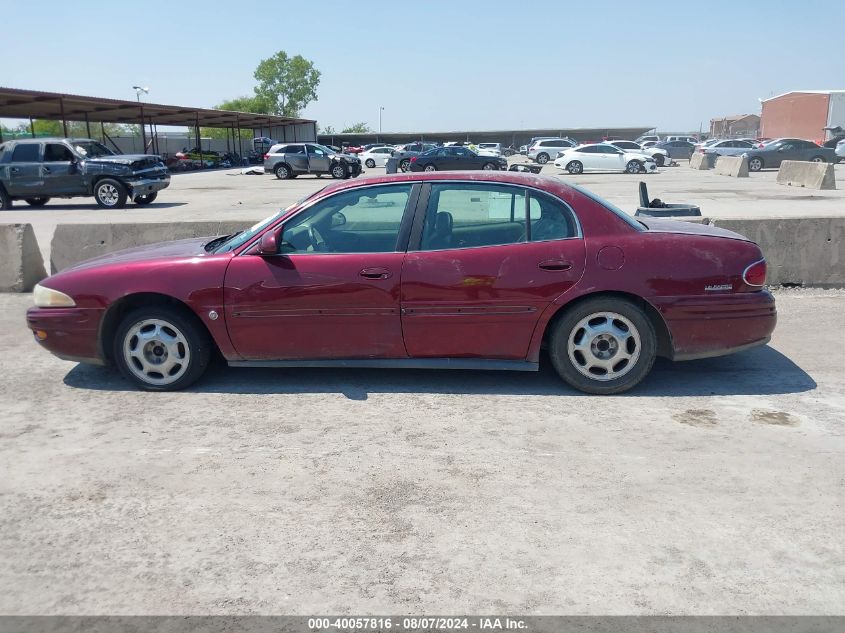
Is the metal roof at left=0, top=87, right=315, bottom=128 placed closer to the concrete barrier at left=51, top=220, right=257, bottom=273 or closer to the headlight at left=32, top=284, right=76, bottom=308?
the concrete barrier at left=51, top=220, right=257, bottom=273

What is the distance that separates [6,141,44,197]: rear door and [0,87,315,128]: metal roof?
748 centimetres

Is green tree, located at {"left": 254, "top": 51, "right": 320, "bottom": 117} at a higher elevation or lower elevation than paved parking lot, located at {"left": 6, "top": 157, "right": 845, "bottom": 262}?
higher

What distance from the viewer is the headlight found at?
199 inches

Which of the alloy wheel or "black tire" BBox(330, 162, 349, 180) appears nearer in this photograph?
the alloy wheel

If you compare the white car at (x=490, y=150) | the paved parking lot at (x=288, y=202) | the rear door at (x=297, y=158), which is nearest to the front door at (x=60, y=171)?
the paved parking lot at (x=288, y=202)

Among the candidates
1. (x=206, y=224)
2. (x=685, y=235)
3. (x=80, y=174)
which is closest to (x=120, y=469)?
(x=685, y=235)

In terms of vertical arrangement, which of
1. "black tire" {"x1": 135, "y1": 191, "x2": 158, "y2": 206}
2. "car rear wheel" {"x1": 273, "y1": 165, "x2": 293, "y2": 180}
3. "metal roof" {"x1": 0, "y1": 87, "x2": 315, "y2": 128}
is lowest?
"black tire" {"x1": 135, "y1": 191, "x2": 158, "y2": 206}

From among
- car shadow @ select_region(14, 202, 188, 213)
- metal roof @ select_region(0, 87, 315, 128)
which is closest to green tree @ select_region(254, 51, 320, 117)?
metal roof @ select_region(0, 87, 315, 128)

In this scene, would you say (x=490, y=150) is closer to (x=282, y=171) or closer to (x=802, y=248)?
(x=282, y=171)

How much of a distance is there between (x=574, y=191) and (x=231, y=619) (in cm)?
351

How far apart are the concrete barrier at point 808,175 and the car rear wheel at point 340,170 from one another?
18.2 m

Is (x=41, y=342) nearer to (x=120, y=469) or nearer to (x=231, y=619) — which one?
(x=120, y=469)

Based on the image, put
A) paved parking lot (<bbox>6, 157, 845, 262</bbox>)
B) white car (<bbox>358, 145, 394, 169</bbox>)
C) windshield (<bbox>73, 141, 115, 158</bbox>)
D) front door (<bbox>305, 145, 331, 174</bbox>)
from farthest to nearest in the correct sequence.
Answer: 1. white car (<bbox>358, 145, 394, 169</bbox>)
2. front door (<bbox>305, 145, 331, 174</bbox>)
3. windshield (<bbox>73, 141, 115, 158</bbox>)
4. paved parking lot (<bbox>6, 157, 845, 262</bbox>)

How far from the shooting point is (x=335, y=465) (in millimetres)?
3871
